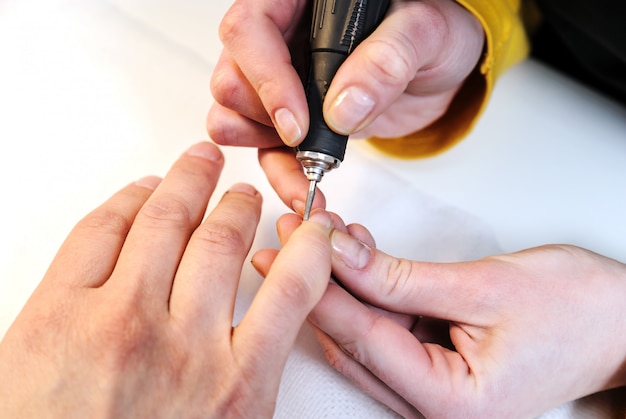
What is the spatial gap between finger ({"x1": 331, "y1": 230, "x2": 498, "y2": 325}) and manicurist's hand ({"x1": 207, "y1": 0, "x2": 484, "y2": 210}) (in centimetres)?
10

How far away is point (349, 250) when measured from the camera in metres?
0.47

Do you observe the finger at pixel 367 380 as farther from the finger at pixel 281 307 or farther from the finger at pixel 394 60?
the finger at pixel 394 60

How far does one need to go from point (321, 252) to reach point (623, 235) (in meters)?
0.45

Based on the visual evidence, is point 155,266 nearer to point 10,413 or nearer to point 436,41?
point 10,413

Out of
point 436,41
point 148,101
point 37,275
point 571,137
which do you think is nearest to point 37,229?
point 37,275

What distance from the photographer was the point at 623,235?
68 centimetres

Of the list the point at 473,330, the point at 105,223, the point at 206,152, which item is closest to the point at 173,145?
the point at 206,152

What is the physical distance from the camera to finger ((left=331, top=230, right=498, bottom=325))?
0.48 meters

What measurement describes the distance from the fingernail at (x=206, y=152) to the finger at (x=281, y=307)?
0.23 meters

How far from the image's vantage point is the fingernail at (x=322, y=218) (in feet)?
1.55

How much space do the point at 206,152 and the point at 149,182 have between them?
0.07 m

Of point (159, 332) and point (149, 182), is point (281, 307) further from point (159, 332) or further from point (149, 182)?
point (149, 182)

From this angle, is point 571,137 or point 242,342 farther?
point 571,137

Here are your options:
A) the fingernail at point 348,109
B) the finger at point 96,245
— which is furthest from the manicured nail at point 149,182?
the fingernail at point 348,109
